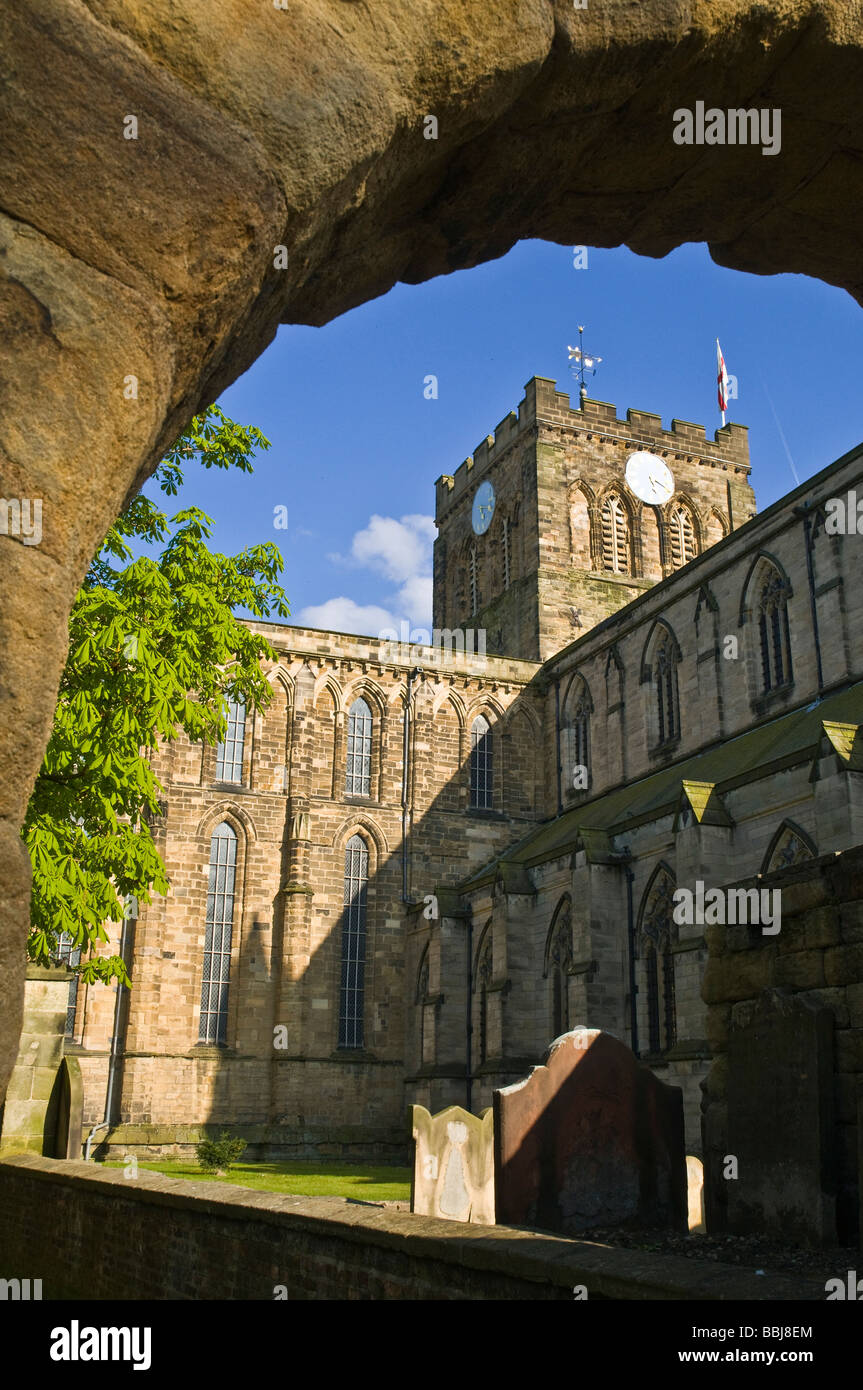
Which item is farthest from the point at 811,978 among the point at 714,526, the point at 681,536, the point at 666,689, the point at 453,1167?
the point at 714,526

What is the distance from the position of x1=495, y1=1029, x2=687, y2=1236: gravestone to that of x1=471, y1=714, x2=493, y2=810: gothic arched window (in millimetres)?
23042

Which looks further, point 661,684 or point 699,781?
point 661,684

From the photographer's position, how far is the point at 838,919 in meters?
7.71

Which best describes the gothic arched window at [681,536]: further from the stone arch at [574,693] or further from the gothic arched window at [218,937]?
the gothic arched window at [218,937]

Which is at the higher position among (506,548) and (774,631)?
(506,548)

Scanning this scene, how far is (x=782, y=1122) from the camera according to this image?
25.5 ft

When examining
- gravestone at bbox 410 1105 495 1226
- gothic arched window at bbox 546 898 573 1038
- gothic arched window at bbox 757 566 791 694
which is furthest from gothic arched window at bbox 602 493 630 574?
gravestone at bbox 410 1105 495 1226

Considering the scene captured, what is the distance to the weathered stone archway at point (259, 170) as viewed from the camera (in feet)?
6.72

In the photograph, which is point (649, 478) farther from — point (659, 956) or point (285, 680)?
point (659, 956)

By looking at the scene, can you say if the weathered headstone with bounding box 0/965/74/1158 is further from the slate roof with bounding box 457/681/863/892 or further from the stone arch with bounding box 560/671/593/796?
the stone arch with bounding box 560/671/593/796

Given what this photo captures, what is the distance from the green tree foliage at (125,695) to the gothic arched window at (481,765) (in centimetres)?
2202

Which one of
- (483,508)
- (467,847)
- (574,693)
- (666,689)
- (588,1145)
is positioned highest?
(483,508)

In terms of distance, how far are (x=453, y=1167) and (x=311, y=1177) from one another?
12083 mm

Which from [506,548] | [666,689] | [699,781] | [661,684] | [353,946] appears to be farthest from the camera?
[506,548]
